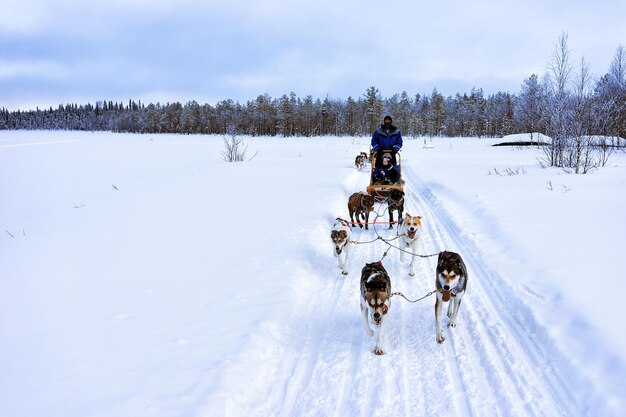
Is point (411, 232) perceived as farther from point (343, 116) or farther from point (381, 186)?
point (343, 116)

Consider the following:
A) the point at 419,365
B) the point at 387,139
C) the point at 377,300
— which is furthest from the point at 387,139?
the point at 419,365

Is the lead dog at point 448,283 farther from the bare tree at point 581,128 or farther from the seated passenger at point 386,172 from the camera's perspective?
the bare tree at point 581,128

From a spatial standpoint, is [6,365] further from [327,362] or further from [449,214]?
[449,214]

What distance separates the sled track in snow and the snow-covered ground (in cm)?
2

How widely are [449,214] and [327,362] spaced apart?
647 centimetres

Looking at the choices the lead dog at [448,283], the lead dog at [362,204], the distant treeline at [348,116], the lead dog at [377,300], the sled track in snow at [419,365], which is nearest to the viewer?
the sled track in snow at [419,365]

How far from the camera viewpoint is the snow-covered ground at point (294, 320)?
3.14 m

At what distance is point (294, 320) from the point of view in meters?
4.59

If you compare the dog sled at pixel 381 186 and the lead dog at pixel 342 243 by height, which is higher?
the dog sled at pixel 381 186

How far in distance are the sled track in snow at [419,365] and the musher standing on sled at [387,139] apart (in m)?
4.99

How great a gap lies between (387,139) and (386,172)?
82 cm

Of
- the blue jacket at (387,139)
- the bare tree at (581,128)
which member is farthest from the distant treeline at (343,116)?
the blue jacket at (387,139)

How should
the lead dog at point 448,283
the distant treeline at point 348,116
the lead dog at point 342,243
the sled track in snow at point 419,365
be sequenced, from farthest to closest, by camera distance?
the distant treeline at point 348,116
the lead dog at point 342,243
the lead dog at point 448,283
the sled track in snow at point 419,365

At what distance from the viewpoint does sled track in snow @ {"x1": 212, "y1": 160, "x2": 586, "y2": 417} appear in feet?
10.2
